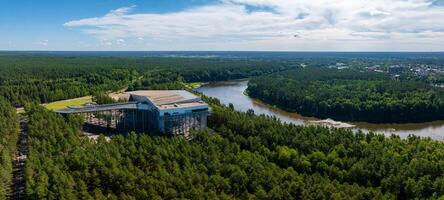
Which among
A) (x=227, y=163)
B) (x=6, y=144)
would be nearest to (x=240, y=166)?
(x=227, y=163)

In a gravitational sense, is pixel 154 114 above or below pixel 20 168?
above

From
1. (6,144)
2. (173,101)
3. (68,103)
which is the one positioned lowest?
(68,103)

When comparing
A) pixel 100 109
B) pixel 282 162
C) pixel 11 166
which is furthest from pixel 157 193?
pixel 100 109

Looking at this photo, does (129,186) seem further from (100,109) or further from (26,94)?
(26,94)

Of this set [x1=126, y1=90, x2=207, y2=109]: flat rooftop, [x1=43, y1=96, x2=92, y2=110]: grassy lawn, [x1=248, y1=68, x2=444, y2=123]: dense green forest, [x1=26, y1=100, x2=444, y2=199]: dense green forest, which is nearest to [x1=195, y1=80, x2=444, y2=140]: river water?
[x1=248, y1=68, x2=444, y2=123]: dense green forest

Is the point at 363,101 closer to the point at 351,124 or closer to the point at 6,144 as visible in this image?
the point at 351,124

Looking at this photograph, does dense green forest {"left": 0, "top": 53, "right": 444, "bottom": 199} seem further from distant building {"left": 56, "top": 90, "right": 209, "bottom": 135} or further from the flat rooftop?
the flat rooftop
